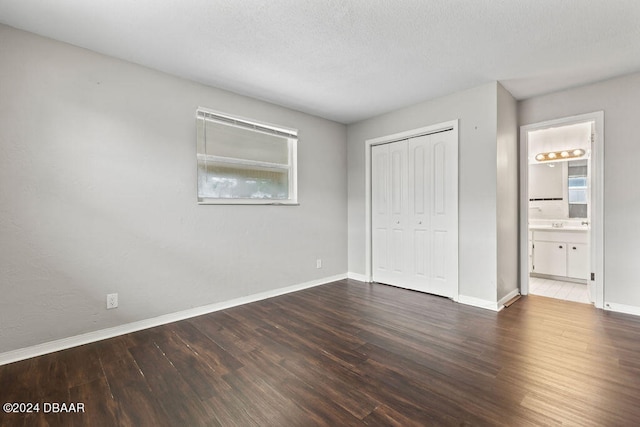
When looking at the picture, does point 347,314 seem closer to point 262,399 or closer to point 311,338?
point 311,338

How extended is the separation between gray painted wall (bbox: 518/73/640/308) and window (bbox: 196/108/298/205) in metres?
3.66

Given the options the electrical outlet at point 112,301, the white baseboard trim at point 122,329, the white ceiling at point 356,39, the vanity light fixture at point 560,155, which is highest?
the white ceiling at point 356,39

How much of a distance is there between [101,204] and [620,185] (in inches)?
206

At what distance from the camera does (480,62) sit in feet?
9.11

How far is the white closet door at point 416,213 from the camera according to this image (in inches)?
Result: 144

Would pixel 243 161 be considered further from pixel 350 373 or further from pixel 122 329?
pixel 350 373

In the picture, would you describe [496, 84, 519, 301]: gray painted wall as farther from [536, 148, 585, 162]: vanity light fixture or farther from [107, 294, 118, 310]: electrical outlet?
[107, 294, 118, 310]: electrical outlet

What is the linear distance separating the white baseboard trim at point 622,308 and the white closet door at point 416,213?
1556 mm

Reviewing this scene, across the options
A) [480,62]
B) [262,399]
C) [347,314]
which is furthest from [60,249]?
[480,62]

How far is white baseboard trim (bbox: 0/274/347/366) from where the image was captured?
2219mm

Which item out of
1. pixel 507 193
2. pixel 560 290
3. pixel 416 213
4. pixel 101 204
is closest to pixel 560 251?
pixel 560 290

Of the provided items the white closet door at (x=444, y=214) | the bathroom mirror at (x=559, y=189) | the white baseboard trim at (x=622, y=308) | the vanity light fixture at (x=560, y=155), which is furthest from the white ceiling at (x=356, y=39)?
the white baseboard trim at (x=622, y=308)

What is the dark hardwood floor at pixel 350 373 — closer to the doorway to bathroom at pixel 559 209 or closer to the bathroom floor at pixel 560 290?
the bathroom floor at pixel 560 290

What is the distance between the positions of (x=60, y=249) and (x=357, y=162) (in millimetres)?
3806
